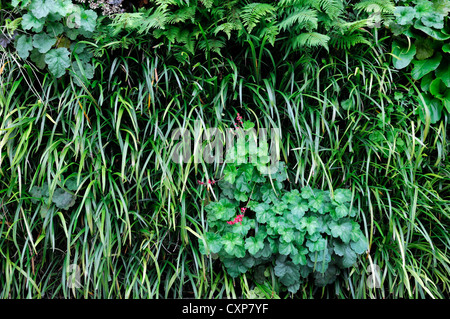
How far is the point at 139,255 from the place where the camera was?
190 centimetres

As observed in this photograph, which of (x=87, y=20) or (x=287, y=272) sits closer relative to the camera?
(x=287, y=272)

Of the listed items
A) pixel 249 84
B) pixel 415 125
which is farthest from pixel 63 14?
pixel 415 125

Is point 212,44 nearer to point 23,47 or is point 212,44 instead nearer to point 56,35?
point 56,35

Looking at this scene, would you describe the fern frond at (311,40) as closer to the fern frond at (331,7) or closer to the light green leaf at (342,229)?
the fern frond at (331,7)

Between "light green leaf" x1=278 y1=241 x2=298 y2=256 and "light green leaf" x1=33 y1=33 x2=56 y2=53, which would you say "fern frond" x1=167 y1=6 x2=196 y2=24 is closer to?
"light green leaf" x1=33 y1=33 x2=56 y2=53

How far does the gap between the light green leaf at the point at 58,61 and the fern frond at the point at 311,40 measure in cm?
130

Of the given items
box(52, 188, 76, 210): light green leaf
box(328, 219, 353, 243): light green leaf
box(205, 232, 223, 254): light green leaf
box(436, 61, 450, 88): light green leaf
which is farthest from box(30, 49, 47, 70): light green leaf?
box(436, 61, 450, 88): light green leaf

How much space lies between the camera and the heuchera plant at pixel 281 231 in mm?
1794

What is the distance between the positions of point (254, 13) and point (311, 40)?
13.7 inches

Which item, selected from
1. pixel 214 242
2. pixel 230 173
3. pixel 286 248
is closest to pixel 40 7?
pixel 230 173

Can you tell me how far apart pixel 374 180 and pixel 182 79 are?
4.30 ft

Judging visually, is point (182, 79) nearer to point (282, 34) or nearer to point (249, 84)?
point (249, 84)

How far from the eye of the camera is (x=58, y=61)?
6.25 ft

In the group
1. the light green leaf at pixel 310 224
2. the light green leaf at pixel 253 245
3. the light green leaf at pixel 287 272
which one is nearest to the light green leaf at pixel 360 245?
the light green leaf at pixel 310 224
